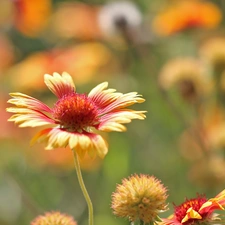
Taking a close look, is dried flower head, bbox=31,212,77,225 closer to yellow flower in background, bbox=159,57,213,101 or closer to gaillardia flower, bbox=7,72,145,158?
gaillardia flower, bbox=7,72,145,158

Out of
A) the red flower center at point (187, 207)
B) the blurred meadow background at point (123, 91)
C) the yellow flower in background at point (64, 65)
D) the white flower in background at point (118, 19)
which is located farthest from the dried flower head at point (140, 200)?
the white flower in background at point (118, 19)

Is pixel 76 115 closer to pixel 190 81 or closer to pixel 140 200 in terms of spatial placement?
pixel 140 200

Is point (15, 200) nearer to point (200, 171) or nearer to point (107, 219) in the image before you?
point (107, 219)

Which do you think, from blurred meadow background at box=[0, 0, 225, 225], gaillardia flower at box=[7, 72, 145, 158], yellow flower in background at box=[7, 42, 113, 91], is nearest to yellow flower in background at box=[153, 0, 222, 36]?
blurred meadow background at box=[0, 0, 225, 225]

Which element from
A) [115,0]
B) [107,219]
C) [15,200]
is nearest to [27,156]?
[15,200]

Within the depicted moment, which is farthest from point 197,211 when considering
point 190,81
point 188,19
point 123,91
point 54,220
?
point 188,19

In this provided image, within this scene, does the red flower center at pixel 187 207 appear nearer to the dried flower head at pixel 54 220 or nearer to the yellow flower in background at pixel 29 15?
the dried flower head at pixel 54 220
